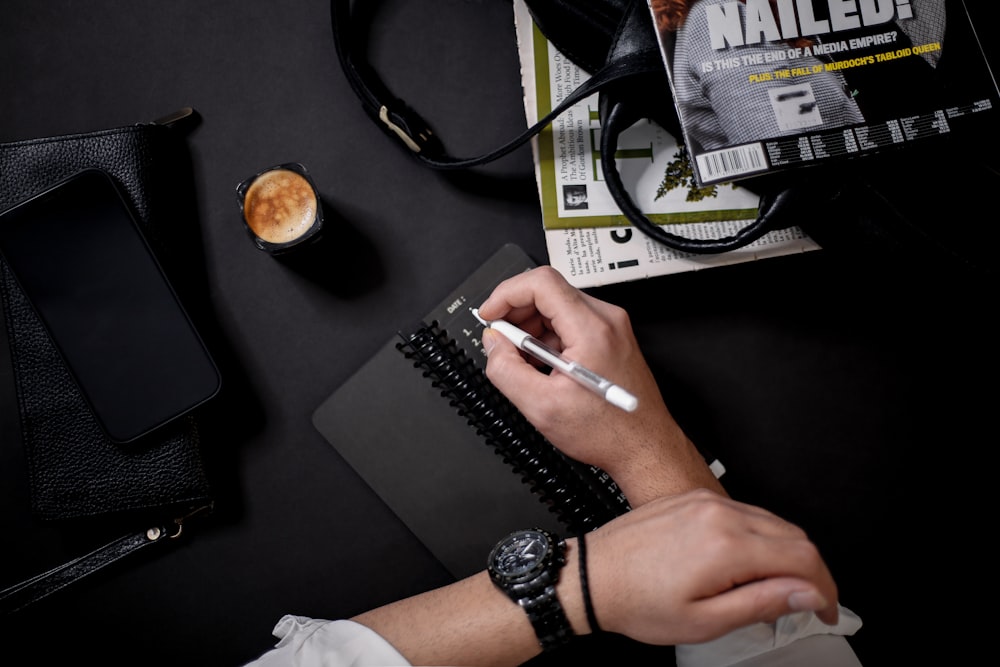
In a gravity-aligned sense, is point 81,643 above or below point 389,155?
below

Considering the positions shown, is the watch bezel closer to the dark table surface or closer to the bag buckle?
the dark table surface

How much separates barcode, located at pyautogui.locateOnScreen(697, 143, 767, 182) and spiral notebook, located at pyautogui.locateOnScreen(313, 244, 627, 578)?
0.25 m

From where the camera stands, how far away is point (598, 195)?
790 millimetres

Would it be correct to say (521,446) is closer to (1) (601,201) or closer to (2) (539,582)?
(2) (539,582)

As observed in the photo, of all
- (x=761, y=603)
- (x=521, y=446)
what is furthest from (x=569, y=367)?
(x=761, y=603)

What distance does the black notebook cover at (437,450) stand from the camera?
0.77m

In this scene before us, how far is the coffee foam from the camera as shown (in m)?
0.75

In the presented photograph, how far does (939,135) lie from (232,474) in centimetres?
87

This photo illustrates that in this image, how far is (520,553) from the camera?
65cm

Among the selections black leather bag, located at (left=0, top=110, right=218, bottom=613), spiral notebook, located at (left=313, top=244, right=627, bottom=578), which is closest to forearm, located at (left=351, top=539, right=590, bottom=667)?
spiral notebook, located at (left=313, top=244, right=627, bottom=578)

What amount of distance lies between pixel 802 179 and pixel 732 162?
100mm

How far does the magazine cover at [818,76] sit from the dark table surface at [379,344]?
199 millimetres

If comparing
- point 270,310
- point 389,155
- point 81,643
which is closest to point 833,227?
point 389,155

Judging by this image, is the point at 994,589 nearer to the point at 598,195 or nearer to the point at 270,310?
the point at 598,195
